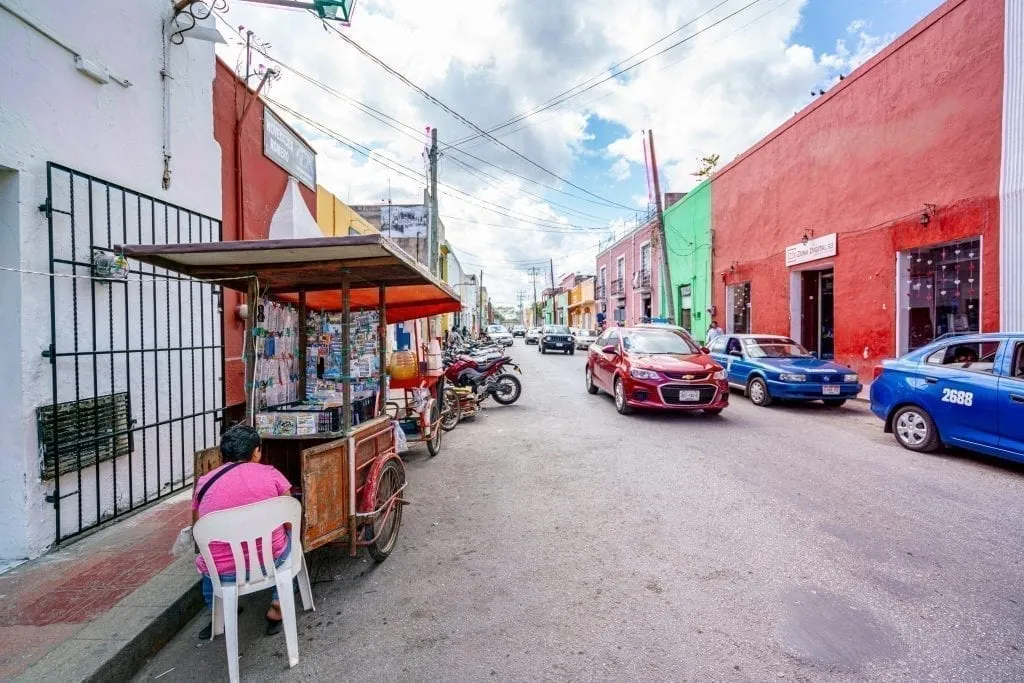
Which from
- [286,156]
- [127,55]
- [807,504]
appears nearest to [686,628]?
[807,504]

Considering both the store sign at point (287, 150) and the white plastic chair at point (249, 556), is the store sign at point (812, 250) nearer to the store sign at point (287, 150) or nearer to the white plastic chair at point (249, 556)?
the store sign at point (287, 150)

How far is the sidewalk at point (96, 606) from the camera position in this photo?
2.46 meters

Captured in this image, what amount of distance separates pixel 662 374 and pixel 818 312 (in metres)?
9.83

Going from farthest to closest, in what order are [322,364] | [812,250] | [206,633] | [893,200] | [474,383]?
[812,250]
[893,200]
[474,383]
[322,364]
[206,633]

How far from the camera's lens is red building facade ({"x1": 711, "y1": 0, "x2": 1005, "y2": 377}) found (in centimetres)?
929

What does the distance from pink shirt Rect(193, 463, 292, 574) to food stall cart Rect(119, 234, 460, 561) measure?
0.28m

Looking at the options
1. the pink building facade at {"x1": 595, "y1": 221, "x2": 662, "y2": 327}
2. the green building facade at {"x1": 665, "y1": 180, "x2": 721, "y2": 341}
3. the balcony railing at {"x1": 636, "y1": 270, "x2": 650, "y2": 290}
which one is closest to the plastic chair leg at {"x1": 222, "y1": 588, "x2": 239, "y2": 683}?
the green building facade at {"x1": 665, "y1": 180, "x2": 721, "y2": 341}

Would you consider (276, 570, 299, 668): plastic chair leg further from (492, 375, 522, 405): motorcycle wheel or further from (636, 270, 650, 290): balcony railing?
(636, 270, 650, 290): balcony railing

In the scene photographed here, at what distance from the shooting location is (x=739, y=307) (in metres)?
18.8

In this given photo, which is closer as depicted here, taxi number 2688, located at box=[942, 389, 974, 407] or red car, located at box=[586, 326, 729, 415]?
taxi number 2688, located at box=[942, 389, 974, 407]

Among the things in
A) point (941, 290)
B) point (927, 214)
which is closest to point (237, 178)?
point (927, 214)

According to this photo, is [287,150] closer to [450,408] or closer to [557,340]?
[450,408]

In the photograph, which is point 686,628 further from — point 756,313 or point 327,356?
point 756,313

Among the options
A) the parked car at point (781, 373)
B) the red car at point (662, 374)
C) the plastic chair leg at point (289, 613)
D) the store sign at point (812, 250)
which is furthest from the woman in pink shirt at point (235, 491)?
the store sign at point (812, 250)
